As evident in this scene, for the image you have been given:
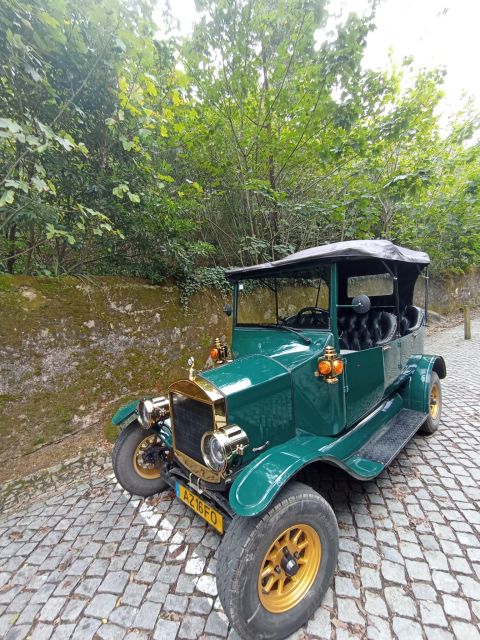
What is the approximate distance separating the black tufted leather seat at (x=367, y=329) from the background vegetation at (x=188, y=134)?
9.38 ft

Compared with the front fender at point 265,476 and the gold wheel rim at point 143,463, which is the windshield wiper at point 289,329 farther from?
the gold wheel rim at point 143,463

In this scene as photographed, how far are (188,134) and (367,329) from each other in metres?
4.41

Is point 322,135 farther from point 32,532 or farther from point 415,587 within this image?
point 32,532

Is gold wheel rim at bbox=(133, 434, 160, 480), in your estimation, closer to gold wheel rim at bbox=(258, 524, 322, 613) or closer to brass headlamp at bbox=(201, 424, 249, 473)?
brass headlamp at bbox=(201, 424, 249, 473)

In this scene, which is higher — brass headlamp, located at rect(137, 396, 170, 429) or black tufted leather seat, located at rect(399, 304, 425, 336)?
black tufted leather seat, located at rect(399, 304, 425, 336)

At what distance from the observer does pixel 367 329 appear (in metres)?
3.56

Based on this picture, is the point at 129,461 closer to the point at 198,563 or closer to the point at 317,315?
the point at 198,563

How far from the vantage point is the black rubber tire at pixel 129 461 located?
8.51 ft

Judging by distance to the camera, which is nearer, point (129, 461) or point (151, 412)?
point (151, 412)

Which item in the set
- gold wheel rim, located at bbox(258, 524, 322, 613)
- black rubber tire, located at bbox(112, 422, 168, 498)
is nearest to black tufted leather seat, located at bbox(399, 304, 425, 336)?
gold wheel rim, located at bbox(258, 524, 322, 613)

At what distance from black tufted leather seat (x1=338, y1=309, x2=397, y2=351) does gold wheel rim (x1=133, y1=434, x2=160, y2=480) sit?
7.75ft

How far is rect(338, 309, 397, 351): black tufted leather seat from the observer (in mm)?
3334

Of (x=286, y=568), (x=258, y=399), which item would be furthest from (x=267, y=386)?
(x=286, y=568)

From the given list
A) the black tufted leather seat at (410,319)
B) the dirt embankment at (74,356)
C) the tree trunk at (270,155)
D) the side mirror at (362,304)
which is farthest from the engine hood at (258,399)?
the tree trunk at (270,155)
